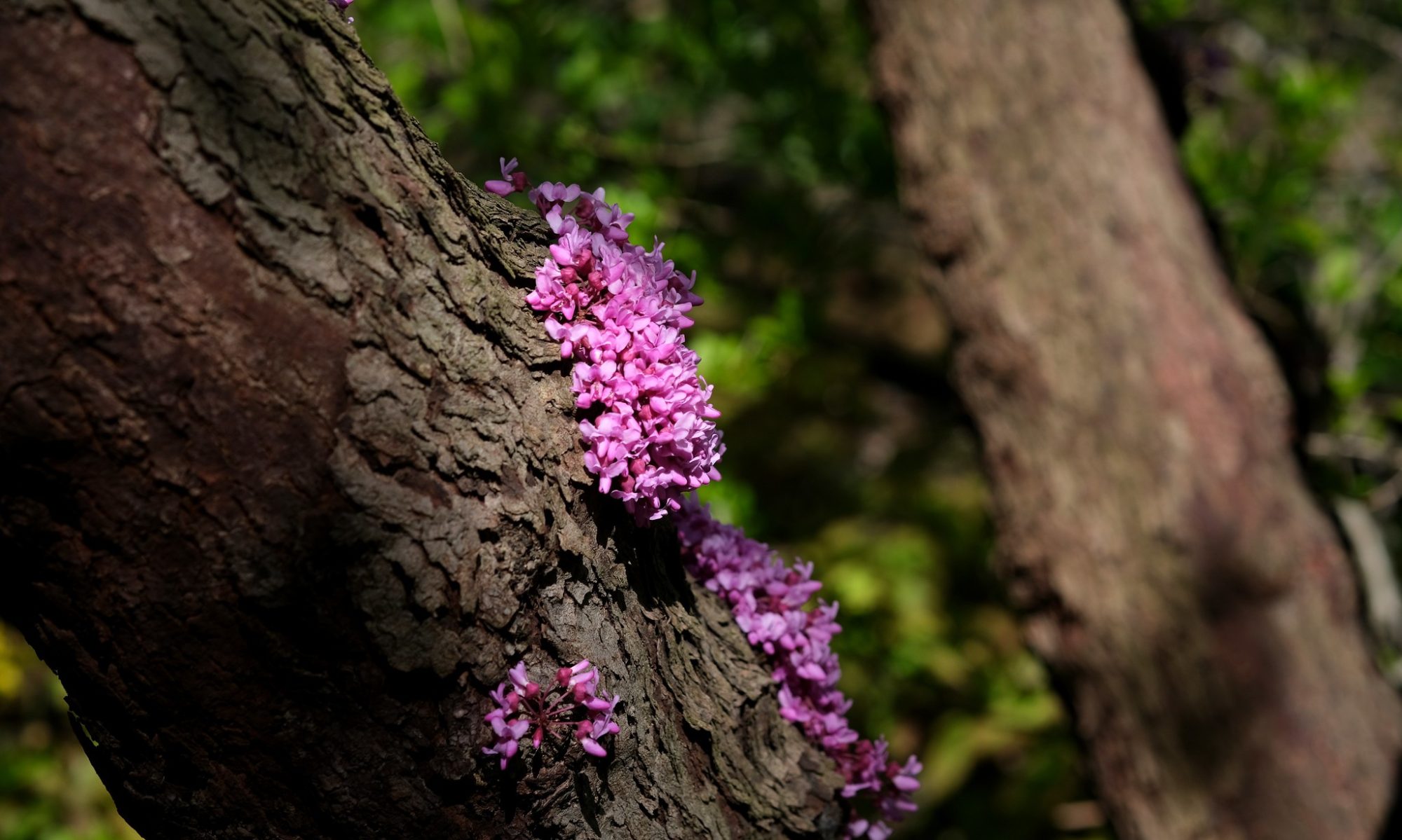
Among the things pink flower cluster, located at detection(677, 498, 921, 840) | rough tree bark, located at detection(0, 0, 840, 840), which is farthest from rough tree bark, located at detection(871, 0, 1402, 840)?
rough tree bark, located at detection(0, 0, 840, 840)

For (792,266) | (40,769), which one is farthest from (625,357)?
(40,769)

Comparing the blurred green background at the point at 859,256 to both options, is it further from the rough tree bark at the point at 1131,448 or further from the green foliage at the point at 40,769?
the rough tree bark at the point at 1131,448

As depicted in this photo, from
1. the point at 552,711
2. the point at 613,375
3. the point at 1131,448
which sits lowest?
the point at 552,711

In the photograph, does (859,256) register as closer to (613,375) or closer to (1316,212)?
(1316,212)

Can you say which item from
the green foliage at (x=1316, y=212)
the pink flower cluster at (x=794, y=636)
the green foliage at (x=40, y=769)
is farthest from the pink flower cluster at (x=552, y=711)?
the green foliage at (x=40, y=769)

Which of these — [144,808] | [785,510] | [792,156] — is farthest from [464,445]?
[785,510]

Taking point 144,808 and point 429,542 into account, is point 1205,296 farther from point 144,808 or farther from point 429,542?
point 144,808

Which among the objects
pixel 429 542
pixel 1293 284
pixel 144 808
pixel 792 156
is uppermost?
pixel 792 156

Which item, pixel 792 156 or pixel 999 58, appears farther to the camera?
pixel 792 156
